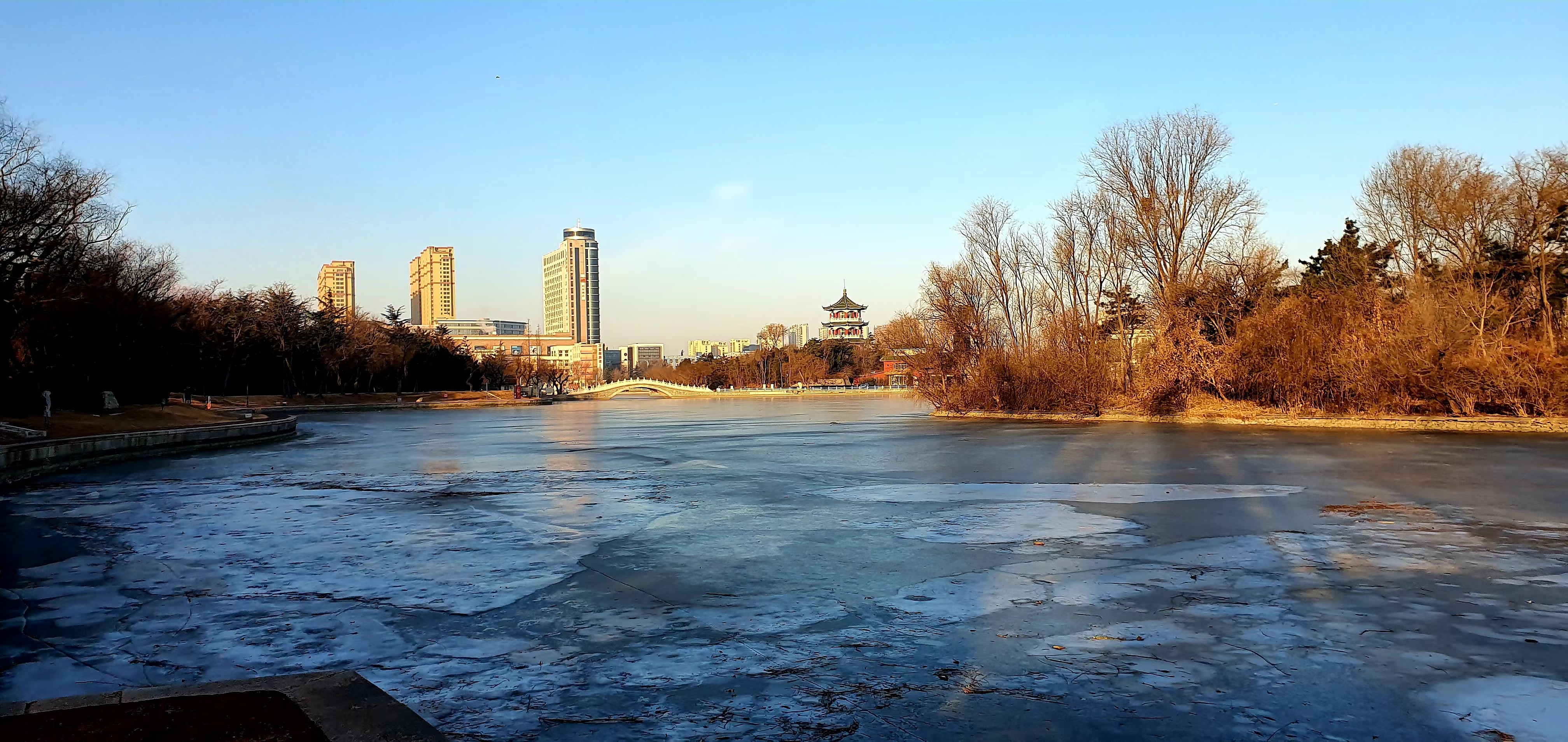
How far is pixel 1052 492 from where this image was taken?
13.6m

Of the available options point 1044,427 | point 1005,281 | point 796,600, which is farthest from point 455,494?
point 1005,281

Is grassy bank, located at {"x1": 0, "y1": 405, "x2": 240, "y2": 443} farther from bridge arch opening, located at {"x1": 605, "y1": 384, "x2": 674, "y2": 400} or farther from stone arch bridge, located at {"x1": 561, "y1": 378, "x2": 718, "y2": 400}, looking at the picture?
bridge arch opening, located at {"x1": 605, "y1": 384, "x2": 674, "y2": 400}

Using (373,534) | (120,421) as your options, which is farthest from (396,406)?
(373,534)

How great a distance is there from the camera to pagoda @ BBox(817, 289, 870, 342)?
521 ft

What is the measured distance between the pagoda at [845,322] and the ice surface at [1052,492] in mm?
142644

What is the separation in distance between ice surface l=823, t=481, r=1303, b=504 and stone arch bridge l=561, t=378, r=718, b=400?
356ft

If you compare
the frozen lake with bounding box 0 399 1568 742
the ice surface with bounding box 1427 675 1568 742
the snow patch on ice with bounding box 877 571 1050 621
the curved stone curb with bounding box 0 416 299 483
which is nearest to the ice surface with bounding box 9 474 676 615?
the frozen lake with bounding box 0 399 1568 742

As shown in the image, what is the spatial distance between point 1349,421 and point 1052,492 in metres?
22.5

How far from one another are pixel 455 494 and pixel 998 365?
31.6m

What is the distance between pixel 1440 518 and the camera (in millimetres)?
10609

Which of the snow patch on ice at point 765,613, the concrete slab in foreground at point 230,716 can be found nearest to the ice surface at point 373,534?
the snow patch on ice at point 765,613

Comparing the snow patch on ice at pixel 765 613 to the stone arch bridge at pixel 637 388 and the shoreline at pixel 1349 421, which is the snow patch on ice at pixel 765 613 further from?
the stone arch bridge at pixel 637 388

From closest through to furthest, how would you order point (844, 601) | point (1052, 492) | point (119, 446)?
point (844, 601), point (1052, 492), point (119, 446)

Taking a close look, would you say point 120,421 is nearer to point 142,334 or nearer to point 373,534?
point 142,334
